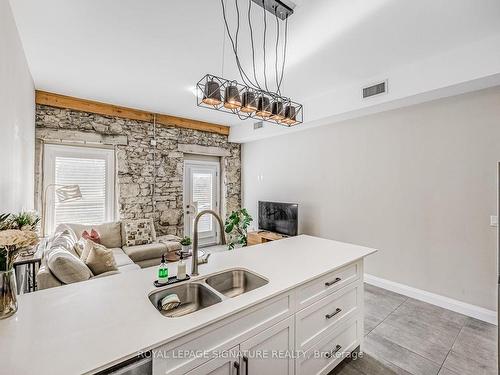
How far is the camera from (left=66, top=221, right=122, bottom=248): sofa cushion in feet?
12.5

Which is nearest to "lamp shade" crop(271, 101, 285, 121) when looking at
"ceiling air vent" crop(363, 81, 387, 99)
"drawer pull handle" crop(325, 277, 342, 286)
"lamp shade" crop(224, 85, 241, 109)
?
"lamp shade" crop(224, 85, 241, 109)

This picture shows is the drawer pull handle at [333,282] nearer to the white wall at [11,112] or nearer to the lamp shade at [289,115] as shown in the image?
the lamp shade at [289,115]

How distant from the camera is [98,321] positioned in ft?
3.43

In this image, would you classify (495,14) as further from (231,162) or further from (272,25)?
(231,162)

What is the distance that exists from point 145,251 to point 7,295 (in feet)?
9.12

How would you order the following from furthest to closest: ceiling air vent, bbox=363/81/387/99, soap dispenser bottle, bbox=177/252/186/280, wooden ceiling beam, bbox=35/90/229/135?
wooden ceiling beam, bbox=35/90/229/135, ceiling air vent, bbox=363/81/387/99, soap dispenser bottle, bbox=177/252/186/280

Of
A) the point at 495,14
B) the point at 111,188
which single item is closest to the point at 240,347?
the point at 495,14

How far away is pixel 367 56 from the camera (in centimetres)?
267

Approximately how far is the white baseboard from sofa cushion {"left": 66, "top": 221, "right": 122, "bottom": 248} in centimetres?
404

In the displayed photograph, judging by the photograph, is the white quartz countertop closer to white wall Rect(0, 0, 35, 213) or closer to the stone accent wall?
white wall Rect(0, 0, 35, 213)

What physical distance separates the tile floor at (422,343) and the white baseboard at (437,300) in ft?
0.23

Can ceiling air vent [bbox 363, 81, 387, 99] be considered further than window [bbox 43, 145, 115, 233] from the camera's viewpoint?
No

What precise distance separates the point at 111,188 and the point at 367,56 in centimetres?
447

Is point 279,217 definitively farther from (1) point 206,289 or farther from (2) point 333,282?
(1) point 206,289
